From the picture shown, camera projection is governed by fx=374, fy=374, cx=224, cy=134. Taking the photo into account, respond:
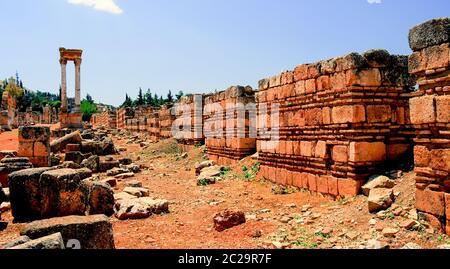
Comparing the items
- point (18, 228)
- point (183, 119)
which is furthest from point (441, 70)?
point (183, 119)

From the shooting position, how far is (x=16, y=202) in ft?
21.8

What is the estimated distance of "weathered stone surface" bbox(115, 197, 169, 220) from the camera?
6.70 metres

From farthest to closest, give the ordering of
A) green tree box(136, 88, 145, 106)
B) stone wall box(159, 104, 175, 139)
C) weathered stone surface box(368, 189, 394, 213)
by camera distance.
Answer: green tree box(136, 88, 145, 106) → stone wall box(159, 104, 175, 139) → weathered stone surface box(368, 189, 394, 213)

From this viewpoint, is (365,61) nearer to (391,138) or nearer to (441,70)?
(391,138)

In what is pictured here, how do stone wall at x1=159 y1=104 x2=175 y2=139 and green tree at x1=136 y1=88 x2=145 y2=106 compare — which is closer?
stone wall at x1=159 y1=104 x2=175 y2=139

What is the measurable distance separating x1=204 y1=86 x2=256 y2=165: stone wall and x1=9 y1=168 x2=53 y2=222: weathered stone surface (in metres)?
6.36

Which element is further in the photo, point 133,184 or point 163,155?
point 163,155

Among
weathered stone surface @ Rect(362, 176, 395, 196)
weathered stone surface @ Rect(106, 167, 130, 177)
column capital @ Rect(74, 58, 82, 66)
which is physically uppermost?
column capital @ Rect(74, 58, 82, 66)

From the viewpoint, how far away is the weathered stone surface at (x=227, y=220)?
19.4ft

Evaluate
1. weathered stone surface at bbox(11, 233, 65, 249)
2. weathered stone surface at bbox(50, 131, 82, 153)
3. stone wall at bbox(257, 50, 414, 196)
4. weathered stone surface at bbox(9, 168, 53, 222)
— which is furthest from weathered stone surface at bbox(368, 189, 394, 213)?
weathered stone surface at bbox(50, 131, 82, 153)

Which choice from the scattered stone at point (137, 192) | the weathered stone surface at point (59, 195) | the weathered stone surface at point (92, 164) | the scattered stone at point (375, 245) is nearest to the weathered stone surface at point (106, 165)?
the weathered stone surface at point (92, 164)

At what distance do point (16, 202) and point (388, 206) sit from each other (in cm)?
617

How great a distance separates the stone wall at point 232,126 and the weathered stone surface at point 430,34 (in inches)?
270

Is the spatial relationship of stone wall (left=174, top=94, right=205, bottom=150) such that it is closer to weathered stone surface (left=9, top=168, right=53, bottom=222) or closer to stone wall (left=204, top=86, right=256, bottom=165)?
stone wall (left=204, top=86, right=256, bottom=165)
